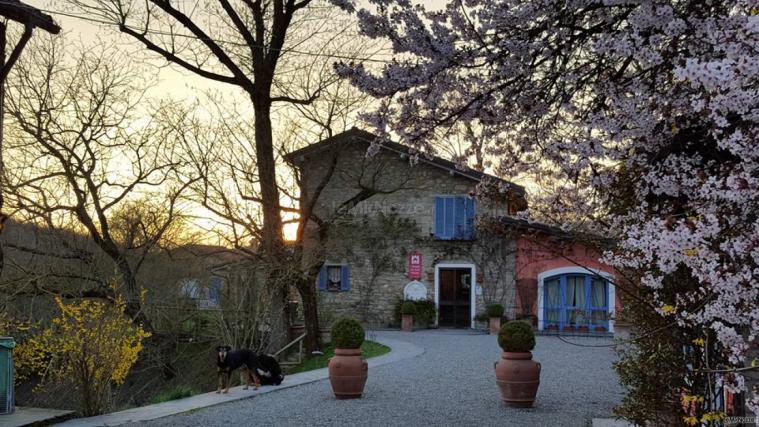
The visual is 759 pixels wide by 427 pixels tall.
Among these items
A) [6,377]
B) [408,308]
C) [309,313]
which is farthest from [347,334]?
[408,308]

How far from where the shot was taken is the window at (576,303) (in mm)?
22562

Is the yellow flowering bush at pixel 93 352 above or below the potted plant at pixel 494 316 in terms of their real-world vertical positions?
below

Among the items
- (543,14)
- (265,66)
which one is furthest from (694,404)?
(265,66)

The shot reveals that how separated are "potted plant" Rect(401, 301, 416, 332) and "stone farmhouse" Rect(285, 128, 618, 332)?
87 centimetres

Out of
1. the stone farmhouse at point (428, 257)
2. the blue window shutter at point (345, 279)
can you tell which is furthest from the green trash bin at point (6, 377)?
the blue window shutter at point (345, 279)

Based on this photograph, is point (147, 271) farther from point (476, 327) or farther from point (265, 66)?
point (476, 327)

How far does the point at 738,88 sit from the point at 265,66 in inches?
509

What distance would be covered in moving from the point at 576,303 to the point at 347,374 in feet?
46.3

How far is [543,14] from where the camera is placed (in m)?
5.71

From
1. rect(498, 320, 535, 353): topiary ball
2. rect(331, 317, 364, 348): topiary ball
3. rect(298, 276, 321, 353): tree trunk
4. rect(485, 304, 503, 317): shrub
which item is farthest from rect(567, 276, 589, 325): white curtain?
rect(498, 320, 535, 353): topiary ball

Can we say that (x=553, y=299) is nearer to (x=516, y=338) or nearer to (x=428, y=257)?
(x=428, y=257)

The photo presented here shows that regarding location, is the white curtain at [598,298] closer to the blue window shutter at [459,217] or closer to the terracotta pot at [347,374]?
the blue window shutter at [459,217]

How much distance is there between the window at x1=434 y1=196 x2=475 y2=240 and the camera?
79.6ft

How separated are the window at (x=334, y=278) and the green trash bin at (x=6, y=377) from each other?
16389mm
